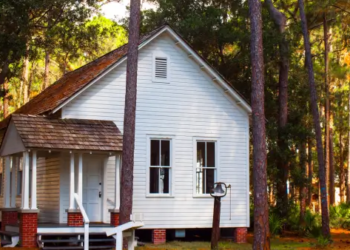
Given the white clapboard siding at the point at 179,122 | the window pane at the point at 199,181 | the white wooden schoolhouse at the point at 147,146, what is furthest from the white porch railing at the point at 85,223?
the window pane at the point at 199,181

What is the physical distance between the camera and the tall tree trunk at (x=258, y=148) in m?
16.3

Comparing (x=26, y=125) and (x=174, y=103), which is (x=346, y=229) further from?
(x=26, y=125)

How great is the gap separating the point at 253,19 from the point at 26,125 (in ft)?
24.2

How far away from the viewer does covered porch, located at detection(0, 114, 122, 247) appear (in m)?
18.3

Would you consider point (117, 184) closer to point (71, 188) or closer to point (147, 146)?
point (71, 188)

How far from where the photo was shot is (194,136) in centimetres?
2219

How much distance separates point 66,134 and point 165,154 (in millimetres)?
4000

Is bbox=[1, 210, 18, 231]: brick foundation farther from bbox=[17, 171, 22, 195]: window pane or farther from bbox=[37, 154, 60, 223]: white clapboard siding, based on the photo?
bbox=[17, 171, 22, 195]: window pane

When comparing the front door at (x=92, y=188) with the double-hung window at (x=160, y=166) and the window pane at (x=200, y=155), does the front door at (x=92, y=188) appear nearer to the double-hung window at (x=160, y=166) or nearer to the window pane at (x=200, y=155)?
the double-hung window at (x=160, y=166)

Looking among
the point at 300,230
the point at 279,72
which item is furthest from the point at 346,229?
the point at 279,72

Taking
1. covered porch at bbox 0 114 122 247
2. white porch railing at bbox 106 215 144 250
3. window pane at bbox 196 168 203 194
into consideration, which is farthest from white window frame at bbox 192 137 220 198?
white porch railing at bbox 106 215 144 250

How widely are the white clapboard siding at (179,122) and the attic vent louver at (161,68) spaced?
0.58 feet

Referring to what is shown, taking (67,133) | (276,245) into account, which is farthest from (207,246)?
(67,133)

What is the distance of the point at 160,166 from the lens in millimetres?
21609
